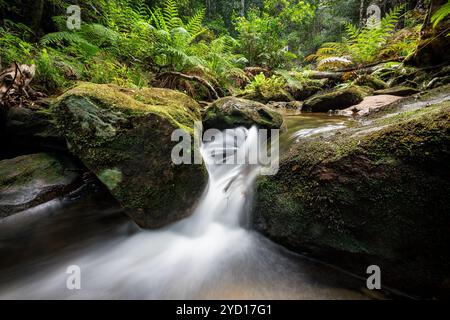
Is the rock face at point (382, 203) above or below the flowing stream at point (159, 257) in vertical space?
above

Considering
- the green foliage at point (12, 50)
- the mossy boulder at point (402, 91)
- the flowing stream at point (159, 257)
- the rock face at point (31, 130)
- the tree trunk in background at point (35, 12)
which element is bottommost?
the flowing stream at point (159, 257)

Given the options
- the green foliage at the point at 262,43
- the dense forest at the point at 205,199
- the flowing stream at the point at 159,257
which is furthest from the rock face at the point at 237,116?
the green foliage at the point at 262,43

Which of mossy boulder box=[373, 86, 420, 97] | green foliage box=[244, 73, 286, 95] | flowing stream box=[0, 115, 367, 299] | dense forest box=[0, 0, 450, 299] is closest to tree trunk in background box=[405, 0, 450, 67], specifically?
dense forest box=[0, 0, 450, 299]

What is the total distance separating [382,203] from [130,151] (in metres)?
2.13

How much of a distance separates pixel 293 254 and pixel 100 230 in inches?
76.5

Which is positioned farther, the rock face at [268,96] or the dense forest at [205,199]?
the rock face at [268,96]

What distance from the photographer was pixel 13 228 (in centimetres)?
223

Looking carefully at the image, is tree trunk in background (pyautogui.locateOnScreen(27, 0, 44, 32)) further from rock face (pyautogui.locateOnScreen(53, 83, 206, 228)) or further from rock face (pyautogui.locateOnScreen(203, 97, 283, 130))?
rock face (pyautogui.locateOnScreen(203, 97, 283, 130))

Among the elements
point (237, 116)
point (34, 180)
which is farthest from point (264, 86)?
point (34, 180)

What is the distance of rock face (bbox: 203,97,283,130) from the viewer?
3756 mm

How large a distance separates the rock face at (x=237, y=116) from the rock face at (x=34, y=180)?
7.04 ft

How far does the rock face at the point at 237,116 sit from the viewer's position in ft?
12.3

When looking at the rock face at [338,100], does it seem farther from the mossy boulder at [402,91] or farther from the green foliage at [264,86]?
the green foliage at [264,86]

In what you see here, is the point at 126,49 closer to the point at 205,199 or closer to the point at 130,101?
the point at 130,101
